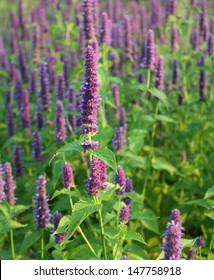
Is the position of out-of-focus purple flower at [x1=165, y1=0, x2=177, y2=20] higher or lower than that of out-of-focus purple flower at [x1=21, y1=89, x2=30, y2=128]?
higher

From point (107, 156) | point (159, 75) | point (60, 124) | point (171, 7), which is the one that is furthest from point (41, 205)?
point (171, 7)

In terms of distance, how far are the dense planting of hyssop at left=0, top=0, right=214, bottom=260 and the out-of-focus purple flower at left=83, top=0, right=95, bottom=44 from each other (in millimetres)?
12

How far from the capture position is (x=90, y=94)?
131 inches

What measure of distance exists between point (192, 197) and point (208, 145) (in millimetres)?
1109

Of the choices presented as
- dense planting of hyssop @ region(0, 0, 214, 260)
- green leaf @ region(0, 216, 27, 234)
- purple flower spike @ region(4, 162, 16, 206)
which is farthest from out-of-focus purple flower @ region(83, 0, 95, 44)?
green leaf @ region(0, 216, 27, 234)

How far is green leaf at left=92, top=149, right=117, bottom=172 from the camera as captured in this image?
3.23 meters

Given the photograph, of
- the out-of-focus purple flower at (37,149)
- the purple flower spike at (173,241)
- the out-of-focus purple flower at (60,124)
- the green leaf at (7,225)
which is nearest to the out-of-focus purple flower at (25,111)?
the out-of-focus purple flower at (37,149)

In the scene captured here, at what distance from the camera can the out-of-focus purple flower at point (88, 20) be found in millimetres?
5359

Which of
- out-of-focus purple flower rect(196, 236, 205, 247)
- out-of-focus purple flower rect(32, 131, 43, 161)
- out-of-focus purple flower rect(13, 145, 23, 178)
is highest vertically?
out-of-focus purple flower rect(32, 131, 43, 161)

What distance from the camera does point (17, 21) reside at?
9984 mm

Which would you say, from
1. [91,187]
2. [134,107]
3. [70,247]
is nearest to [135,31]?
[134,107]

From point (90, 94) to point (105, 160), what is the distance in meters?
0.43

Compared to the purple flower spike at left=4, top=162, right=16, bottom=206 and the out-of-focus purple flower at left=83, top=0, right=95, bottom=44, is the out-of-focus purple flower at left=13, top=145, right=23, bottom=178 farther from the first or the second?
the out-of-focus purple flower at left=83, top=0, right=95, bottom=44

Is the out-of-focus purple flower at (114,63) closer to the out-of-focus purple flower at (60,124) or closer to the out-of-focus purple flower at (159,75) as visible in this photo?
the out-of-focus purple flower at (159,75)
